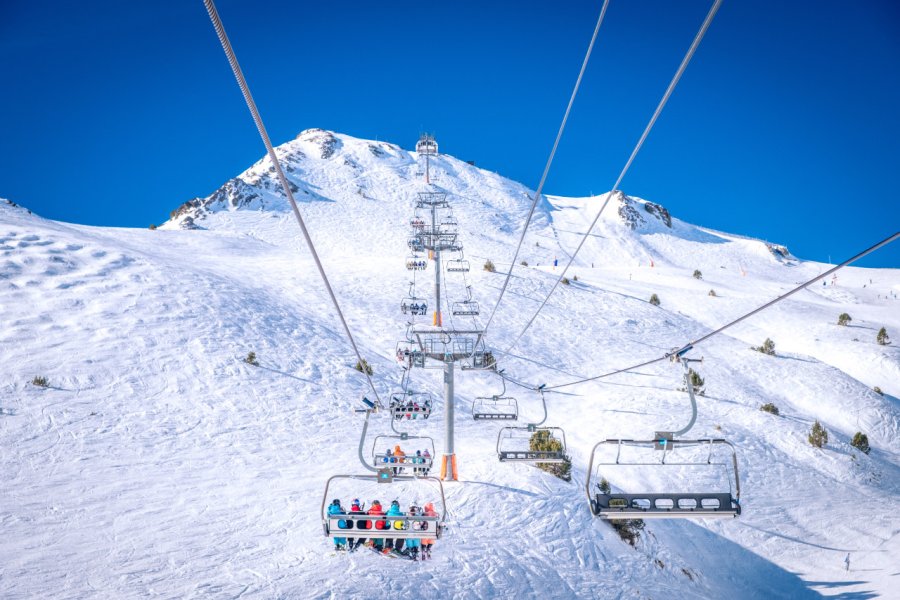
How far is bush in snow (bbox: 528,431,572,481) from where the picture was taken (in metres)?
17.3

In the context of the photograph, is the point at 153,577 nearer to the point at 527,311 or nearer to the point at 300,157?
the point at 527,311

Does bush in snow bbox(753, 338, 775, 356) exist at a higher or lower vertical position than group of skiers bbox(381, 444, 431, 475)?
higher

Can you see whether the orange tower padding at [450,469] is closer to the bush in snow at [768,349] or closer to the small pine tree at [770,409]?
the small pine tree at [770,409]

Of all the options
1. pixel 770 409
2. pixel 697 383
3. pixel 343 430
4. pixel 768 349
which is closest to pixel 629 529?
pixel 343 430

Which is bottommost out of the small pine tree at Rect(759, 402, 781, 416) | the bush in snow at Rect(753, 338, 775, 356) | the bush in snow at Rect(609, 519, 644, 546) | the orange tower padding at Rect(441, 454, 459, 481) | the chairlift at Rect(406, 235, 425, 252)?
the bush in snow at Rect(609, 519, 644, 546)

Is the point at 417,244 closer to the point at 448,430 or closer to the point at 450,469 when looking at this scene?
the point at 448,430

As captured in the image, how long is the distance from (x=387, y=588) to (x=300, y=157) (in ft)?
316

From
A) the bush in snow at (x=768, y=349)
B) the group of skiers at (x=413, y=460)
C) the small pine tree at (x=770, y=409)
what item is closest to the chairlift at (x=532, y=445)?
the group of skiers at (x=413, y=460)

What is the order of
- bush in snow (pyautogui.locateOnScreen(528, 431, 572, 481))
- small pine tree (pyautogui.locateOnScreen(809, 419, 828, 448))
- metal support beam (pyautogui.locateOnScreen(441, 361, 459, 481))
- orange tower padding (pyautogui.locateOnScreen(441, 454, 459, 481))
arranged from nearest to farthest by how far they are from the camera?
metal support beam (pyautogui.locateOnScreen(441, 361, 459, 481))
orange tower padding (pyautogui.locateOnScreen(441, 454, 459, 481))
bush in snow (pyautogui.locateOnScreen(528, 431, 572, 481))
small pine tree (pyautogui.locateOnScreen(809, 419, 828, 448))

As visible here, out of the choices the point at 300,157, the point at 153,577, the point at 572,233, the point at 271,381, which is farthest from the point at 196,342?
the point at 300,157

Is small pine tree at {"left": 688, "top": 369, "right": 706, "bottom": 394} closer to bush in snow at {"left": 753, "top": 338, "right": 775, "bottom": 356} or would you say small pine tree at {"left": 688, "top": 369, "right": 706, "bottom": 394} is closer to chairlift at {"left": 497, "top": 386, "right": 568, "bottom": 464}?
bush in snow at {"left": 753, "top": 338, "right": 775, "bottom": 356}

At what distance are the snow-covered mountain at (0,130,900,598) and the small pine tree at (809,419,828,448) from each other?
30cm

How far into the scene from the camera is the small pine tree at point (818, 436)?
71.7 ft

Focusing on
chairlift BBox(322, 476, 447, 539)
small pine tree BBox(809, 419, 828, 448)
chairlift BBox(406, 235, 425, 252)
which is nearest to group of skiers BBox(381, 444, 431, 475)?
chairlift BBox(322, 476, 447, 539)
